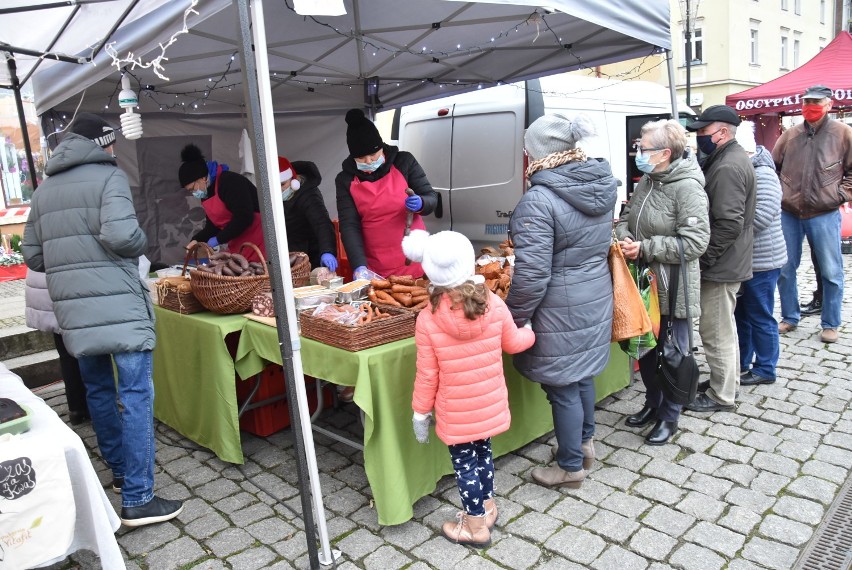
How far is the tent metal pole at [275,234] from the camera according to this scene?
230 cm

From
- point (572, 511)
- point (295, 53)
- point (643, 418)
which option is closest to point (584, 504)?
point (572, 511)

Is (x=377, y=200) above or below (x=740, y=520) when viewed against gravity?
above

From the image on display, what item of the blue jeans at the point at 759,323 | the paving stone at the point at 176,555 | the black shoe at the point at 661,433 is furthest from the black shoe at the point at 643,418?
the paving stone at the point at 176,555

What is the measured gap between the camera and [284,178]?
4.37 metres

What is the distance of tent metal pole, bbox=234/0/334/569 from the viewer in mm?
2305

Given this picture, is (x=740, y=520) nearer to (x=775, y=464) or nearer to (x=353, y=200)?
(x=775, y=464)

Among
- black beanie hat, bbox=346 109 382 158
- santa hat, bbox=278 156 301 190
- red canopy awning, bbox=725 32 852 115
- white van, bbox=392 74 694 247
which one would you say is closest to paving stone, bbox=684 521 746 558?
black beanie hat, bbox=346 109 382 158

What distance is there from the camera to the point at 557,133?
2898 millimetres

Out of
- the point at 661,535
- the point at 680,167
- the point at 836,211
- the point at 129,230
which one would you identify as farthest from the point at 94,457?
the point at 836,211

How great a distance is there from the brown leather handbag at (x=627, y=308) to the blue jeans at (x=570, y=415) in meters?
0.31

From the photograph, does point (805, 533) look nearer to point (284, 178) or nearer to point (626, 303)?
point (626, 303)

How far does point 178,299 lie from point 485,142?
3.32m

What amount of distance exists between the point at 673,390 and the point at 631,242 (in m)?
0.84

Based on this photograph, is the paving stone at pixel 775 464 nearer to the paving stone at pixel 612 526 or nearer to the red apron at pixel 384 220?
the paving stone at pixel 612 526
